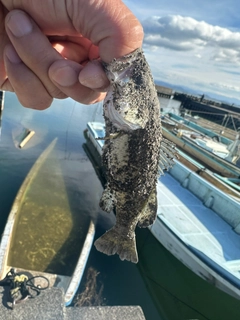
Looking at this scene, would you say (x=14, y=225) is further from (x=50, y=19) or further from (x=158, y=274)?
(x=50, y=19)

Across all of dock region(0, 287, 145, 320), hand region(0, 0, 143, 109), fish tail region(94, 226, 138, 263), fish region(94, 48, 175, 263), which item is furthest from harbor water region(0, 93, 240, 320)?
hand region(0, 0, 143, 109)

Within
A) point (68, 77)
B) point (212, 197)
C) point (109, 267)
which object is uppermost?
point (68, 77)

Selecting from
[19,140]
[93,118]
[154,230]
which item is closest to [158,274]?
[154,230]

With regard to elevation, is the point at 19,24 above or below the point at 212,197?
above

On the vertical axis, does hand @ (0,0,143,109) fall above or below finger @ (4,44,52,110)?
above

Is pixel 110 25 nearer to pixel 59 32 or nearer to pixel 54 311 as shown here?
pixel 59 32

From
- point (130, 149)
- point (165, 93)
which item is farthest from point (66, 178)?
point (165, 93)

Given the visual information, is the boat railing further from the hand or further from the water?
the hand

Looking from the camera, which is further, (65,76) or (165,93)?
(165,93)

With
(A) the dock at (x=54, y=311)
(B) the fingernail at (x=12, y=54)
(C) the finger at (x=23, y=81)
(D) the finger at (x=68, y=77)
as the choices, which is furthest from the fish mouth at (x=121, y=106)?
(A) the dock at (x=54, y=311)
